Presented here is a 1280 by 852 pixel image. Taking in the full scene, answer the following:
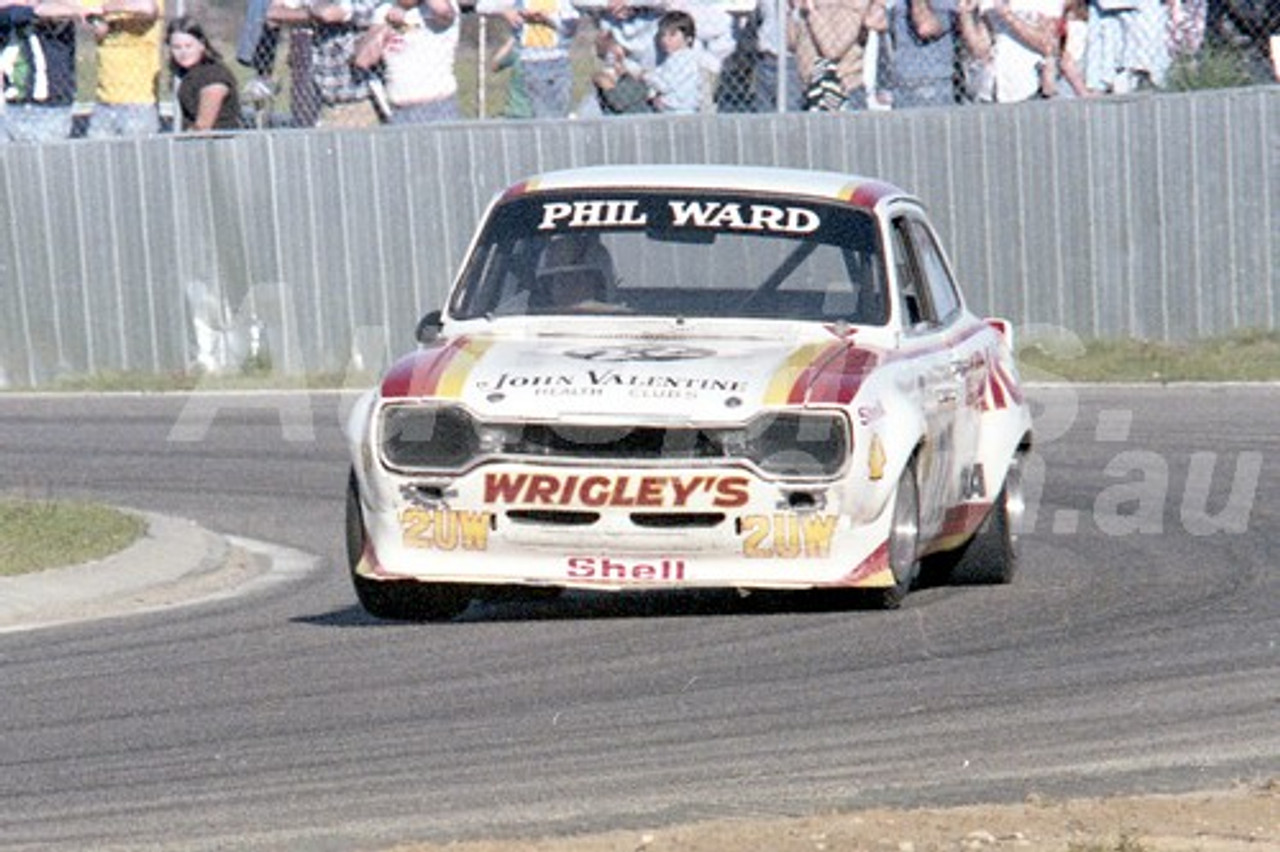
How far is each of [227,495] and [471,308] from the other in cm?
474

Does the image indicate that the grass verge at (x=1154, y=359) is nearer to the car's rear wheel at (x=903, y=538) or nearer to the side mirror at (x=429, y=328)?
the side mirror at (x=429, y=328)

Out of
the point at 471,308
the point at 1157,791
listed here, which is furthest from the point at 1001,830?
the point at 471,308

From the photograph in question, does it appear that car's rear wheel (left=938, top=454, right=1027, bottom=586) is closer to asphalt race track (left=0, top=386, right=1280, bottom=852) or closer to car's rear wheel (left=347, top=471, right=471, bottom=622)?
asphalt race track (left=0, top=386, right=1280, bottom=852)

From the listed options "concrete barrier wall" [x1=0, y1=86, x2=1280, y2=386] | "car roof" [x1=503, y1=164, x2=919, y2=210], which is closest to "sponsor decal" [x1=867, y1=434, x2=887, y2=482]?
"car roof" [x1=503, y1=164, x2=919, y2=210]

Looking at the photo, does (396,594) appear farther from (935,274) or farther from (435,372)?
(935,274)

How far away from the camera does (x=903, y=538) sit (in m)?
9.86

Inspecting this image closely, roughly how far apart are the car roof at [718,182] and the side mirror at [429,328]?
2.26ft

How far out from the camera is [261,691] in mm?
8727

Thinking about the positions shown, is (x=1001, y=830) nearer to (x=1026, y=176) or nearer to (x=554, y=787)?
(x=554, y=787)

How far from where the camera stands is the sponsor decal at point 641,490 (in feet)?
31.0

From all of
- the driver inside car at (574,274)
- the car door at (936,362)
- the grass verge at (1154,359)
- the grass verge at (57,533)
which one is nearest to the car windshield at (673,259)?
the driver inside car at (574,274)

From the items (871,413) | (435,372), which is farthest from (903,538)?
(435,372)

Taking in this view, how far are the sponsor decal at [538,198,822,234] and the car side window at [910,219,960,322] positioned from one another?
51cm

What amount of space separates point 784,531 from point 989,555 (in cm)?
173
